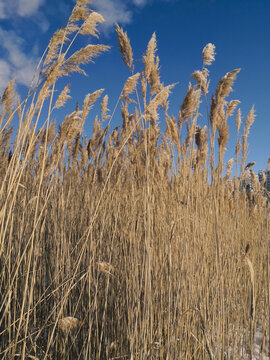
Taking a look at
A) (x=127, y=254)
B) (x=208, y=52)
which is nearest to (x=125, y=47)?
(x=208, y=52)

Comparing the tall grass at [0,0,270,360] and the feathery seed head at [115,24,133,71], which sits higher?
the feathery seed head at [115,24,133,71]

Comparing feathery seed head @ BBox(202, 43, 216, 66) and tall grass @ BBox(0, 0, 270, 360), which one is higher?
feathery seed head @ BBox(202, 43, 216, 66)

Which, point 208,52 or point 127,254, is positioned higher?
point 208,52

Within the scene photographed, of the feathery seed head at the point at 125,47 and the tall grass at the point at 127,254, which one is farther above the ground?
the feathery seed head at the point at 125,47

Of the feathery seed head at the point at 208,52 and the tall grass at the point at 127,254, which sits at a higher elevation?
the feathery seed head at the point at 208,52

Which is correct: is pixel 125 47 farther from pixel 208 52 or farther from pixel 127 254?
pixel 127 254

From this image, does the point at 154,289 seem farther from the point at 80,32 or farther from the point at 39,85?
the point at 80,32

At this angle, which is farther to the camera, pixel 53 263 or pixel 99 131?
pixel 99 131

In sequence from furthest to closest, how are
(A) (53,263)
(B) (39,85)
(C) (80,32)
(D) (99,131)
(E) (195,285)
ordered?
1. (D) (99,131)
2. (A) (53,263)
3. (E) (195,285)
4. (C) (80,32)
5. (B) (39,85)

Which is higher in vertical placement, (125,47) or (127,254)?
(125,47)

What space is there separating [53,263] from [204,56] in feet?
5.66

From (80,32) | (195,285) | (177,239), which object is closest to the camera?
(80,32)

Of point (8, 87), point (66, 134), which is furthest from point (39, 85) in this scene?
point (66, 134)

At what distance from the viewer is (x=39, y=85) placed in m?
1.39
